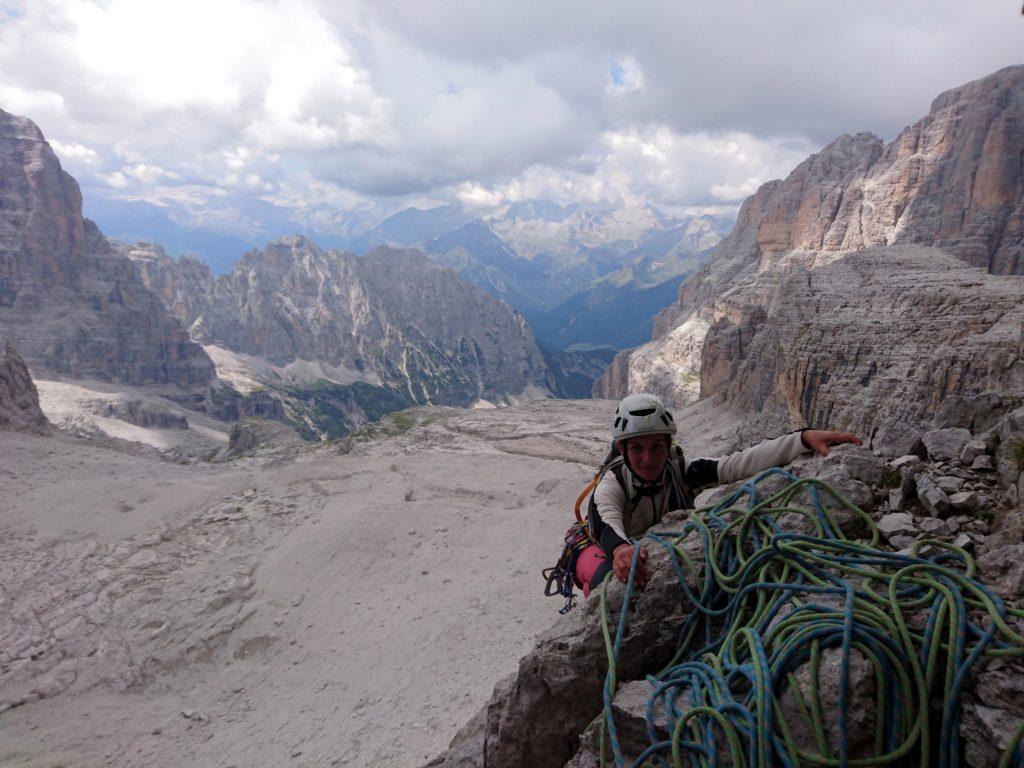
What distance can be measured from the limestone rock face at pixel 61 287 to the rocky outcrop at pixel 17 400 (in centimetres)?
9540

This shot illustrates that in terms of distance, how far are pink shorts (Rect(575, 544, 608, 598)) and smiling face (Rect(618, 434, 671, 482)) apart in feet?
2.80

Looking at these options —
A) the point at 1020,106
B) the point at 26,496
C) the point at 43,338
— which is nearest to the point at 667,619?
the point at 26,496

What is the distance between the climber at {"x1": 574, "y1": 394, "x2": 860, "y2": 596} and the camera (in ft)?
17.6

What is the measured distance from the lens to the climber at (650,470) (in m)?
5.37

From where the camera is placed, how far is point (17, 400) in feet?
163

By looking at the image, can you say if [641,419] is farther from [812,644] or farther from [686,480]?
[812,644]

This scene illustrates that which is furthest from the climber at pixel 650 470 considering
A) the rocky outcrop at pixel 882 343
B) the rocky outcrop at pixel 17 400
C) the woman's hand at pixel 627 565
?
the rocky outcrop at pixel 17 400

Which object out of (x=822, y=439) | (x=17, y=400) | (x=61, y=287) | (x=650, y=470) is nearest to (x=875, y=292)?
(x=822, y=439)

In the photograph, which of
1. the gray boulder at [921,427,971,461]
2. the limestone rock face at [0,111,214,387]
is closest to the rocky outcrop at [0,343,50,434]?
the gray boulder at [921,427,971,461]

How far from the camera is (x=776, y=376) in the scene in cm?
3888

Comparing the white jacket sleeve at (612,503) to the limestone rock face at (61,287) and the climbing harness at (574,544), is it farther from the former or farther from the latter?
the limestone rock face at (61,287)

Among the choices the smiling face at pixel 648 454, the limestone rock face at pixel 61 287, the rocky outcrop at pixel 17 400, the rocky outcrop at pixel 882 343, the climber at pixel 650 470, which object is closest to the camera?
the climber at pixel 650 470

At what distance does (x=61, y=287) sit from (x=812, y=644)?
18704 cm

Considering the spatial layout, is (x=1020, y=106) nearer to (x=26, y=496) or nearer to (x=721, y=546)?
(x=721, y=546)
